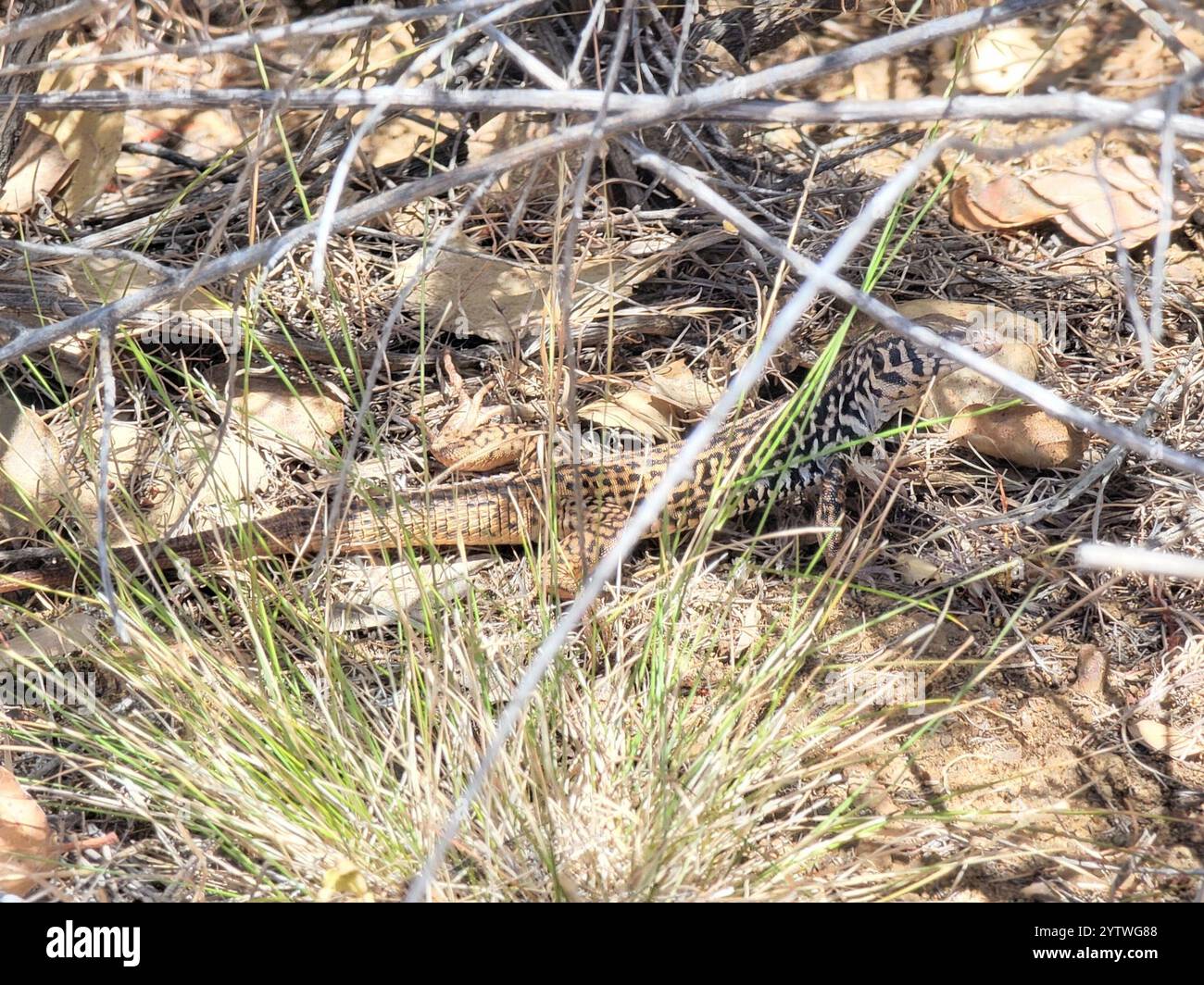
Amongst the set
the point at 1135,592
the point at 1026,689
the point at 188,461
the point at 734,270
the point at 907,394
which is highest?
the point at 734,270

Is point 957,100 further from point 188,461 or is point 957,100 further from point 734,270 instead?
point 188,461

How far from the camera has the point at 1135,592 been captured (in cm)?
297

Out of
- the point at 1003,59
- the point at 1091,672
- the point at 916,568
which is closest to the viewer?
the point at 1091,672

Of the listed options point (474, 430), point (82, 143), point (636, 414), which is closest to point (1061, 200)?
point (636, 414)

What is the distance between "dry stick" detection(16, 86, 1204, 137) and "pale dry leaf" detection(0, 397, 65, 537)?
1232 mm

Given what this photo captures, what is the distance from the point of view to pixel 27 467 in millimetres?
3197

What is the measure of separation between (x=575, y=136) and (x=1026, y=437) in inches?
79.6

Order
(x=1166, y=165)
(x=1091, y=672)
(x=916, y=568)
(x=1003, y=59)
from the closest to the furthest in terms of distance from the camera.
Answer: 1. (x=1166, y=165)
2. (x=1091, y=672)
3. (x=916, y=568)
4. (x=1003, y=59)

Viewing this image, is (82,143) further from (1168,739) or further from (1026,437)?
(1168,739)

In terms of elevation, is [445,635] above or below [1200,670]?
above

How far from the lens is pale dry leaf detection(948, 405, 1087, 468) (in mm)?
3203

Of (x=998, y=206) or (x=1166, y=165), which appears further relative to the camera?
(x=998, y=206)

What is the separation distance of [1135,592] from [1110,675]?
1.05 feet
